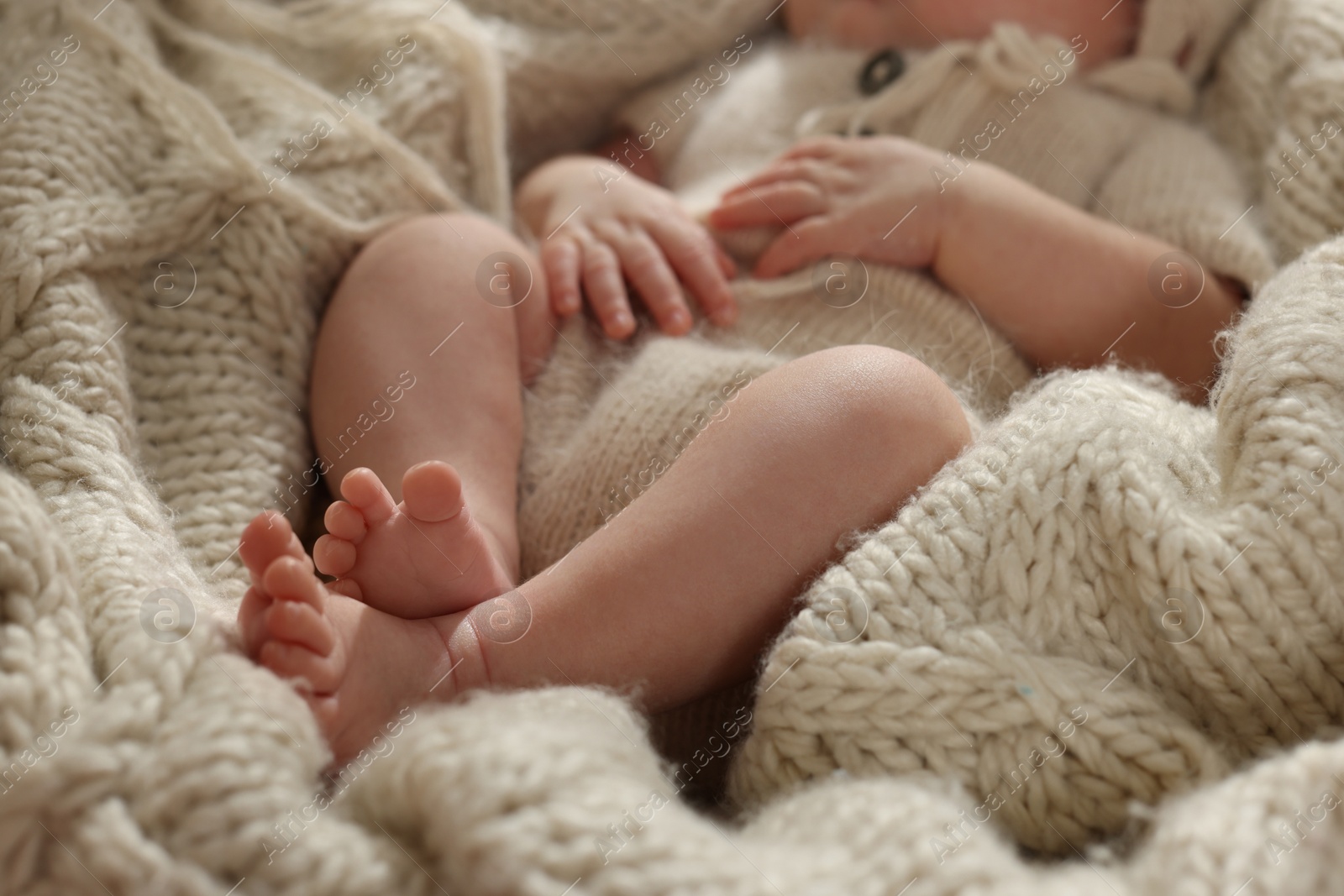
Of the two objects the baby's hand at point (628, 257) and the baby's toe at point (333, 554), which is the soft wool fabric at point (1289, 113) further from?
the baby's toe at point (333, 554)

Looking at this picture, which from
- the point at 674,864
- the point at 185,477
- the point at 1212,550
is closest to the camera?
the point at 674,864

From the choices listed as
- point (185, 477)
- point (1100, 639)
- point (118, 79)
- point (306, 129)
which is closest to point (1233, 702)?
point (1100, 639)

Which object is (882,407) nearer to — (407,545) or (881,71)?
(407,545)

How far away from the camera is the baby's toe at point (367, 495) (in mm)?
685

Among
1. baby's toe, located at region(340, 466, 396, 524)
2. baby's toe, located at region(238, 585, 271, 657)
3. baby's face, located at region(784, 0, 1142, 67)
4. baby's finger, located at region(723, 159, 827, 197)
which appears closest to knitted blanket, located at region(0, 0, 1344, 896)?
baby's toe, located at region(238, 585, 271, 657)

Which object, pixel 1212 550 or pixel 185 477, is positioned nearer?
pixel 1212 550

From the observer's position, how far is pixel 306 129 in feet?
3.31

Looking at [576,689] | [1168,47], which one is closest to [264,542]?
[576,689]

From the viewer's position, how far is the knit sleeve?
1023 mm

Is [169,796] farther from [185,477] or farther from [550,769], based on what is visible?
[185,477]

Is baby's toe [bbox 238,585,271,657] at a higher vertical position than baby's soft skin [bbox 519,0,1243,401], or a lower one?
higher

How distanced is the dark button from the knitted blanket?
1.58 feet

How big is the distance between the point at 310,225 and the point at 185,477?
0.27 metres

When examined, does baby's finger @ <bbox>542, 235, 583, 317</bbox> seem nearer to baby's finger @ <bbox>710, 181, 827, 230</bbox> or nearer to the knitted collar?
baby's finger @ <bbox>710, 181, 827, 230</bbox>
